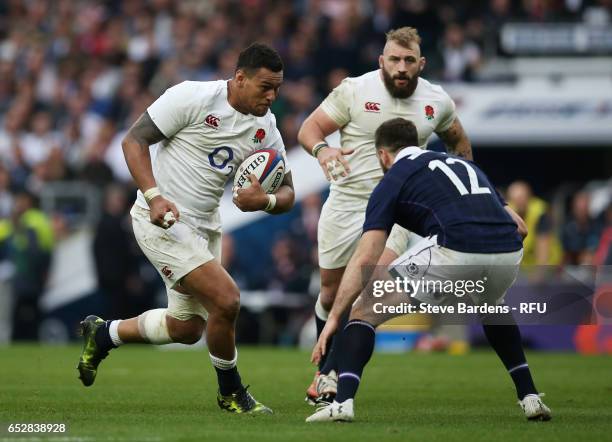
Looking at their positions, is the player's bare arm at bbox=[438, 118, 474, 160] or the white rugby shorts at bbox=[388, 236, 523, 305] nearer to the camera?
the white rugby shorts at bbox=[388, 236, 523, 305]

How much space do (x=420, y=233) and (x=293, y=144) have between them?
12484mm

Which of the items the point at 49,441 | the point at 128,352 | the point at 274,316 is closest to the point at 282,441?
the point at 49,441

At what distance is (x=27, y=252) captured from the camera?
64.5ft

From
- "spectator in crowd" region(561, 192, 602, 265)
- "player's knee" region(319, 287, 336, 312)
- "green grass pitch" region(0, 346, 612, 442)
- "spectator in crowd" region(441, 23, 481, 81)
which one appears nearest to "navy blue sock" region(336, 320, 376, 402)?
"green grass pitch" region(0, 346, 612, 442)

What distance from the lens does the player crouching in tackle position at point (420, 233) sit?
7785mm

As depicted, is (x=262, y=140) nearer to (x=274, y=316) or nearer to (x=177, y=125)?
(x=177, y=125)

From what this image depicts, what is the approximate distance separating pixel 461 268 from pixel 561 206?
41.4ft

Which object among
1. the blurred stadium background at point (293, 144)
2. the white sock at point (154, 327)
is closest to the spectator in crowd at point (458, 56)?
the blurred stadium background at point (293, 144)

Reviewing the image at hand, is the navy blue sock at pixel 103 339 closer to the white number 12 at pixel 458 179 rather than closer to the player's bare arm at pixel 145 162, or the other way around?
the player's bare arm at pixel 145 162

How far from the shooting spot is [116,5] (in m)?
25.5

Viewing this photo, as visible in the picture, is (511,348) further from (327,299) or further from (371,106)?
(371,106)

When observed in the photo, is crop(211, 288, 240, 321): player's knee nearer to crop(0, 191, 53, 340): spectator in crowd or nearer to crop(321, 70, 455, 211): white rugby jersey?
crop(321, 70, 455, 211): white rugby jersey

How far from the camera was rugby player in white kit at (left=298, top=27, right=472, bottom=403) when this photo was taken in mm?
9852

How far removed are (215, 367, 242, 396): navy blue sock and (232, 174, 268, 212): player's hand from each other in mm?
1153
